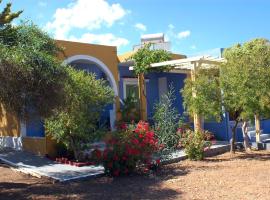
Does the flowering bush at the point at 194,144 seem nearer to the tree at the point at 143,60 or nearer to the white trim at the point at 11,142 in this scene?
the tree at the point at 143,60

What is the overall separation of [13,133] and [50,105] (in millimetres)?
6247

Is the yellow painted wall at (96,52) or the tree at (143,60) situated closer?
the yellow painted wall at (96,52)

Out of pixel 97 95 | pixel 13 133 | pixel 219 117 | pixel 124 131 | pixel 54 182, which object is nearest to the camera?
pixel 54 182

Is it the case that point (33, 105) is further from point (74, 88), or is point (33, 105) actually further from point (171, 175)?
point (171, 175)

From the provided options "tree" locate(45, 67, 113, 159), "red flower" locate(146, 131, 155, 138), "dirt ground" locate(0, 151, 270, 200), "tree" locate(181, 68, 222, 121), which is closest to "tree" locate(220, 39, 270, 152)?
"tree" locate(181, 68, 222, 121)

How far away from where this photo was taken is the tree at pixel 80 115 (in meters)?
11.4

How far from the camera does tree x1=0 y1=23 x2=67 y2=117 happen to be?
795 centimetres

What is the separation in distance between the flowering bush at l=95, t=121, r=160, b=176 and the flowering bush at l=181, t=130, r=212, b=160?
208 centimetres

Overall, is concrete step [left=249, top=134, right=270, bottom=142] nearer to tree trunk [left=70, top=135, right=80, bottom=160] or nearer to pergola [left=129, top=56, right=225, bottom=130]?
pergola [left=129, top=56, right=225, bottom=130]

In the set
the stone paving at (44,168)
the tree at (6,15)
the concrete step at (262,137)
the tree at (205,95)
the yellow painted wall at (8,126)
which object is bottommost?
the stone paving at (44,168)

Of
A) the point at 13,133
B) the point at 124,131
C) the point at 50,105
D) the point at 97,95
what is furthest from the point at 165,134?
the point at 13,133

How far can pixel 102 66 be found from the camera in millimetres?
15289

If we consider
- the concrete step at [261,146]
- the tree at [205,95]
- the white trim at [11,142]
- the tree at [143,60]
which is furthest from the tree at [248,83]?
the white trim at [11,142]

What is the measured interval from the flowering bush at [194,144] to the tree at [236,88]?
2.75 feet
